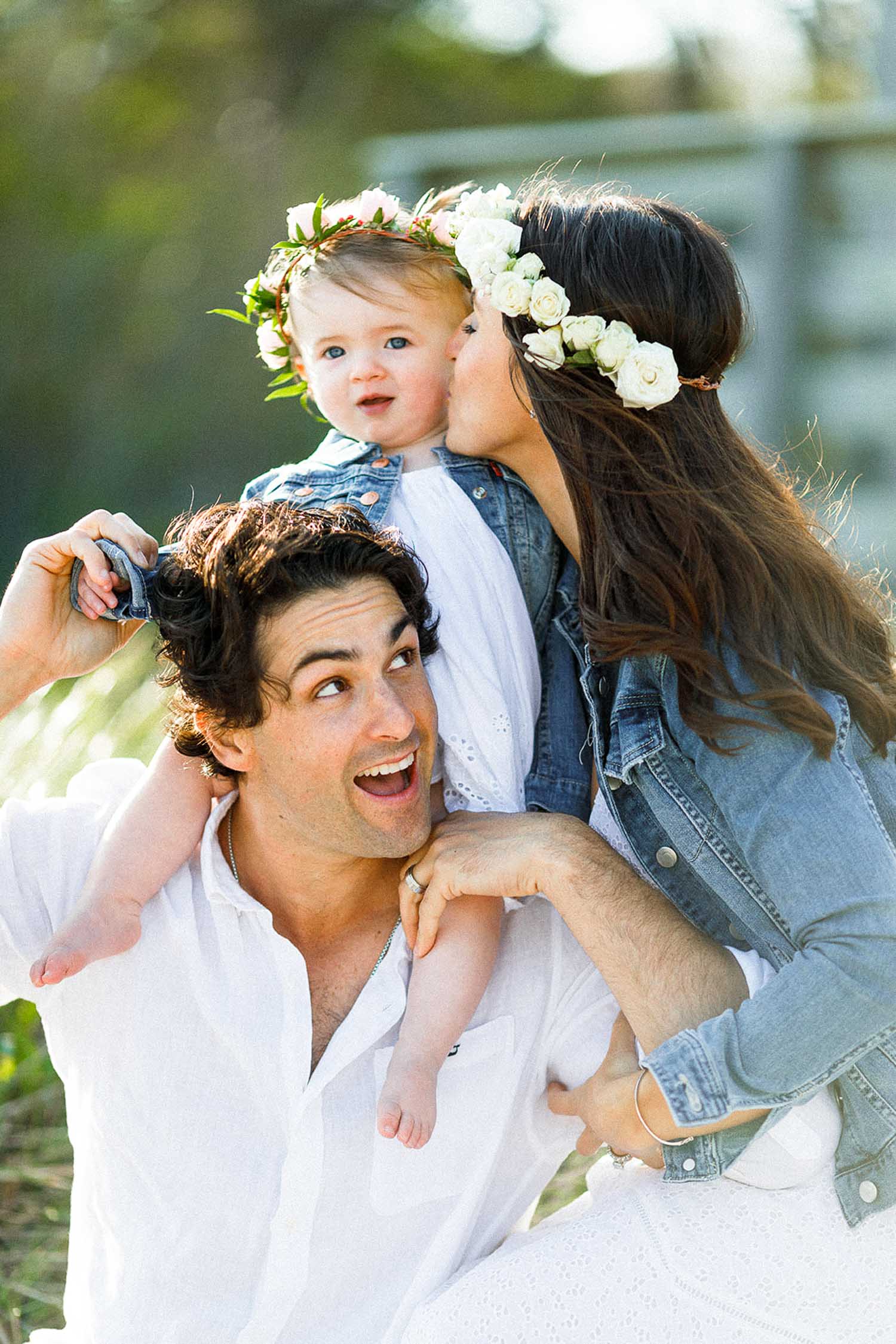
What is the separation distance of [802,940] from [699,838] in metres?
0.31

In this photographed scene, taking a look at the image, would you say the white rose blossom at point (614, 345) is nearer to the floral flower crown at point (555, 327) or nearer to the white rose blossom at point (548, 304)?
the floral flower crown at point (555, 327)

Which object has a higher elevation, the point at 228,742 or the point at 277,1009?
the point at 228,742

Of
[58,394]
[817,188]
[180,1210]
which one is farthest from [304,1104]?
[58,394]

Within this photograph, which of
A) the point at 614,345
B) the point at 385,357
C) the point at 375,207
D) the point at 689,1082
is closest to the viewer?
the point at 689,1082

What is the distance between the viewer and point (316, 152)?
70.5ft

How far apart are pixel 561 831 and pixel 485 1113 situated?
2.10 feet

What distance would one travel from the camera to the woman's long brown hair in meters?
2.87

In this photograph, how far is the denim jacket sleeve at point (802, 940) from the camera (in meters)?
2.59

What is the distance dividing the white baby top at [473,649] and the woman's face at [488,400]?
5.0 inches

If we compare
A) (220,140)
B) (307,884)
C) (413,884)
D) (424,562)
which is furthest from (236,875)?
(220,140)

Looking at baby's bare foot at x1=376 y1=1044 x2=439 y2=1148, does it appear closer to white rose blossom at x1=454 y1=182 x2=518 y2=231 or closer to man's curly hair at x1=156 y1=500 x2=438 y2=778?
man's curly hair at x1=156 y1=500 x2=438 y2=778

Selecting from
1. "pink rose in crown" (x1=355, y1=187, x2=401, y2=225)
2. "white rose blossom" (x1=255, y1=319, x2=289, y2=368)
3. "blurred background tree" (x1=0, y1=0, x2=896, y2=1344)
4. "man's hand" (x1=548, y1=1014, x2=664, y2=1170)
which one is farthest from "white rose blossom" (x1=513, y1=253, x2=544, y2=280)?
"blurred background tree" (x1=0, y1=0, x2=896, y2=1344)

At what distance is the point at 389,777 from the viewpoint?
10.3 feet

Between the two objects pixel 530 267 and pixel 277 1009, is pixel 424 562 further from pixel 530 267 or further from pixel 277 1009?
pixel 277 1009
